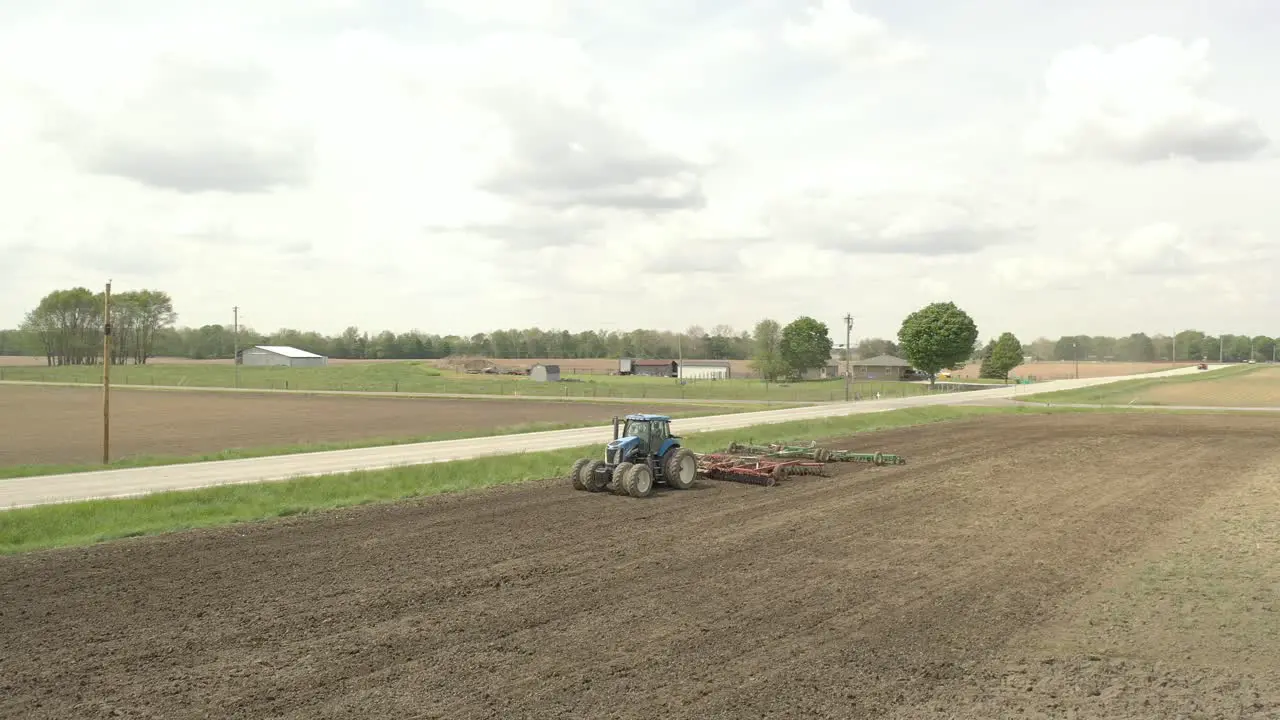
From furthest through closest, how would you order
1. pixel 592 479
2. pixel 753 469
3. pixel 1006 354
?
pixel 1006 354 < pixel 753 469 < pixel 592 479

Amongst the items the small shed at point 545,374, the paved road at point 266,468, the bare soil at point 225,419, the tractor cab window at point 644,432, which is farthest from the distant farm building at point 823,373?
the tractor cab window at point 644,432

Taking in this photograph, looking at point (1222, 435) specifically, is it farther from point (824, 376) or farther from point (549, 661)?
point (824, 376)

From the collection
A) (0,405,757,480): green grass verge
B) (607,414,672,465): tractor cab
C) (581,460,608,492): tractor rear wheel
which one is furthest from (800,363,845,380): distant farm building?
(581,460,608,492): tractor rear wheel

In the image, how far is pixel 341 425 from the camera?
57.5 metres

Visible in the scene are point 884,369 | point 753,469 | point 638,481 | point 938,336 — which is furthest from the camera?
point 884,369

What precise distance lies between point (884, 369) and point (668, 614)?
145644 millimetres

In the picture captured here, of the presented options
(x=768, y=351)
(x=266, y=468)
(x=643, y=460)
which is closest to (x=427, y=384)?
(x=768, y=351)

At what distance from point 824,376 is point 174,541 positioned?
481ft

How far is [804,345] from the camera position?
472 ft

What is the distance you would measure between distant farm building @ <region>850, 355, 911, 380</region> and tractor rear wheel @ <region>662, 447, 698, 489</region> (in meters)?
129

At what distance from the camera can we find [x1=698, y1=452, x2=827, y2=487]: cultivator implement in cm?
2805

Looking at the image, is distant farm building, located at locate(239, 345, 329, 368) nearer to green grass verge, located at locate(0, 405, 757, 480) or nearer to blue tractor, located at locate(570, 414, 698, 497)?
green grass verge, located at locate(0, 405, 757, 480)

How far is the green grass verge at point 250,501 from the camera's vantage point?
19.9 m

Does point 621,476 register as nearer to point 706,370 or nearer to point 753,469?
point 753,469
